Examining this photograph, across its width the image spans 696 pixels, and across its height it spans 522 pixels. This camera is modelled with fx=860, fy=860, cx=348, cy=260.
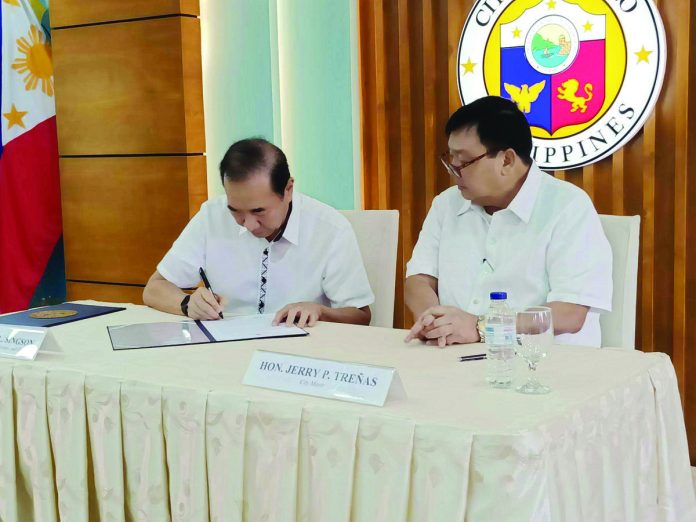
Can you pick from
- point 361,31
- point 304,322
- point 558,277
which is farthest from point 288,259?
point 361,31

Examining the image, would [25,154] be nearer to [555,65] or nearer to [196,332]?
[196,332]

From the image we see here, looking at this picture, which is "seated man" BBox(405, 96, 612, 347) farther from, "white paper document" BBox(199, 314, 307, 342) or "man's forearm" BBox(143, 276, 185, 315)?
"man's forearm" BBox(143, 276, 185, 315)

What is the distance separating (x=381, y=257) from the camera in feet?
9.61

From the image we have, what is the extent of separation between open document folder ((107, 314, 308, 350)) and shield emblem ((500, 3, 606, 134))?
66.2 inches

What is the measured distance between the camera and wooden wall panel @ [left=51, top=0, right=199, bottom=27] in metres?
3.93

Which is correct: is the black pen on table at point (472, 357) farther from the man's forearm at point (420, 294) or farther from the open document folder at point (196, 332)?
the man's forearm at point (420, 294)

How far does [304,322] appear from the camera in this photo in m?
2.39

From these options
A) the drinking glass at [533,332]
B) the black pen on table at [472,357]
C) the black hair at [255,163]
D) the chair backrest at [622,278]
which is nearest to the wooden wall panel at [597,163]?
the chair backrest at [622,278]

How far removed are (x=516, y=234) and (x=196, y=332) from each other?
951mm

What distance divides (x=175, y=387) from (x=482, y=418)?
66 centimetres

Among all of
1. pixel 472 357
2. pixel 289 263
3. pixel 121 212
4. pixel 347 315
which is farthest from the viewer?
pixel 121 212

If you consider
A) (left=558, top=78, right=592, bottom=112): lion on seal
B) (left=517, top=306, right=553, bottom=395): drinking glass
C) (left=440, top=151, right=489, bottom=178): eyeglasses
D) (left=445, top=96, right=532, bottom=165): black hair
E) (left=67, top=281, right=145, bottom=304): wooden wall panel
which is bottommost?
(left=67, top=281, right=145, bottom=304): wooden wall panel

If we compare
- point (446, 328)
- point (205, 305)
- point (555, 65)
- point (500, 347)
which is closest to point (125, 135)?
point (205, 305)

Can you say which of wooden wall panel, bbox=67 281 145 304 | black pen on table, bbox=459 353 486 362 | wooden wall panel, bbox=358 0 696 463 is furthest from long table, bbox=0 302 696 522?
wooden wall panel, bbox=67 281 145 304
